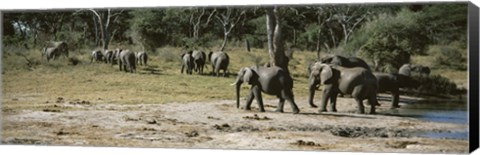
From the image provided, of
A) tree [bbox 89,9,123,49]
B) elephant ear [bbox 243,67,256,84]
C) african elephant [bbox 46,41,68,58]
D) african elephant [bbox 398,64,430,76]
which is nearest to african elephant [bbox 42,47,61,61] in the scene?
african elephant [bbox 46,41,68,58]

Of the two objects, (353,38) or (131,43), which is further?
(131,43)

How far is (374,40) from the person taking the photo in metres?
10.8

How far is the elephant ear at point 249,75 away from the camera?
1129cm

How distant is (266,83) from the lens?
37.1 feet

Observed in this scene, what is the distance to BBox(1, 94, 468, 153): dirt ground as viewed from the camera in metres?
10.7

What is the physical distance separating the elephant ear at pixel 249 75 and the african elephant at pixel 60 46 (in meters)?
2.36

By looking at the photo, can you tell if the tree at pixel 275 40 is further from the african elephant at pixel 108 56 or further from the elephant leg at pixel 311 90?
the african elephant at pixel 108 56

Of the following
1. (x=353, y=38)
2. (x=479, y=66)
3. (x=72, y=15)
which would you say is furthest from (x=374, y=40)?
(x=72, y=15)

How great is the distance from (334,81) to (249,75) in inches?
39.4

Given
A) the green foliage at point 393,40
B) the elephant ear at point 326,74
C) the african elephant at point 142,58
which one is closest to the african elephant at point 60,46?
the african elephant at point 142,58

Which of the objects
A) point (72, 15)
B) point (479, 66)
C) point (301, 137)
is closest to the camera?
point (479, 66)

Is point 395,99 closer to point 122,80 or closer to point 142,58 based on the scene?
point 142,58

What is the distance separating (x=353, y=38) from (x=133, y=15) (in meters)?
2.71

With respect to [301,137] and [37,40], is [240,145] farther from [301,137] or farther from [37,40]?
[37,40]
